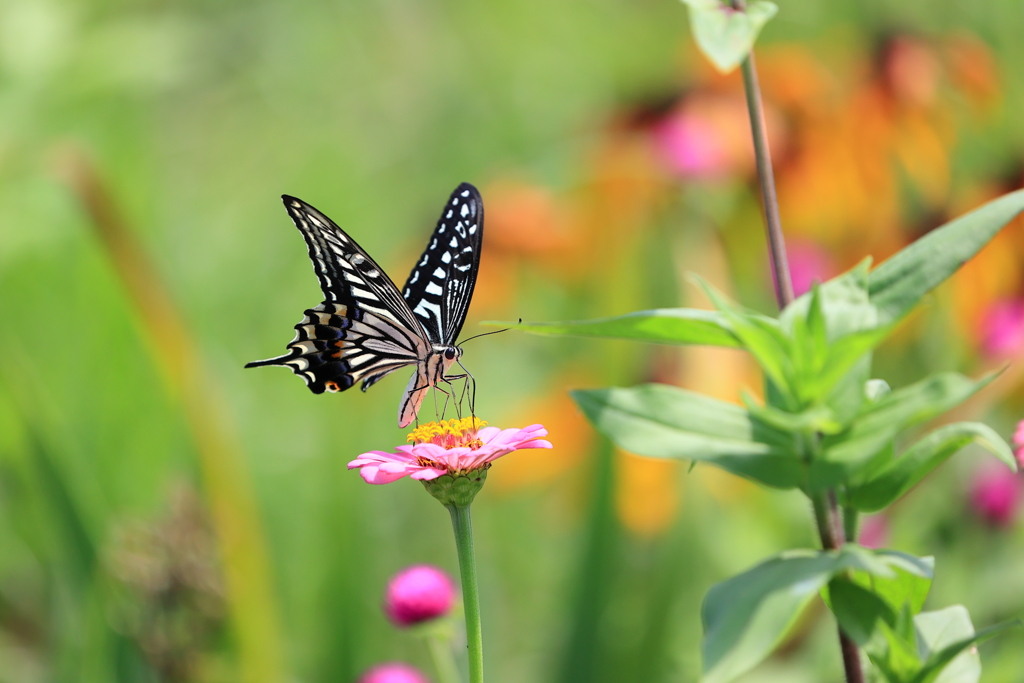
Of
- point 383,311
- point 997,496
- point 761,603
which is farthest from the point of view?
point 997,496

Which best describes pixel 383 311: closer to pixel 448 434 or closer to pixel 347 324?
pixel 347 324

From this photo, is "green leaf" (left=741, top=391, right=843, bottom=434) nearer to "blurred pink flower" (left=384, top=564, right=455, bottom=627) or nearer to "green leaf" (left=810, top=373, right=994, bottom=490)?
"green leaf" (left=810, top=373, right=994, bottom=490)

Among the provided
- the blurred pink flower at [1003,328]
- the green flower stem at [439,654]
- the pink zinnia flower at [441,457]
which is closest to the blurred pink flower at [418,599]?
the green flower stem at [439,654]

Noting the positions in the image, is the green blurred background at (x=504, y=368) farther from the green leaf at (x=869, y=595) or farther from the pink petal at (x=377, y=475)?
the pink petal at (x=377, y=475)

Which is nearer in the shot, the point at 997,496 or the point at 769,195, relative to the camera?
the point at 769,195

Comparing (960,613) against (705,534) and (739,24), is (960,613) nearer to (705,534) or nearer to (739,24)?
(739,24)

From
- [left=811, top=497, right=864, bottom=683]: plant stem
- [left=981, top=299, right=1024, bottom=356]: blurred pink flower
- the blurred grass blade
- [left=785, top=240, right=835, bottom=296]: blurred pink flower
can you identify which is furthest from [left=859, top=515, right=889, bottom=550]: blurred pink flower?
the blurred grass blade

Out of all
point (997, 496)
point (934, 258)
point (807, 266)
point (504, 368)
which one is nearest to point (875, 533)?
point (997, 496)
